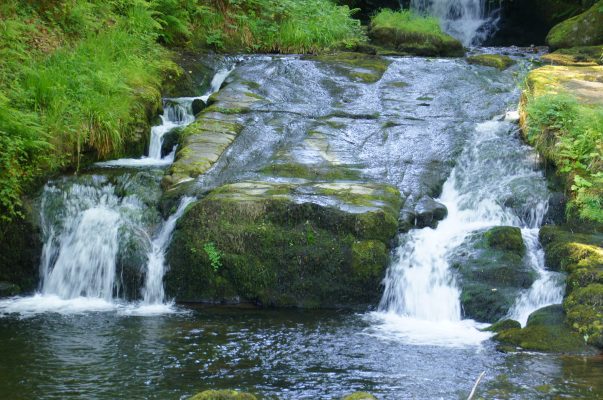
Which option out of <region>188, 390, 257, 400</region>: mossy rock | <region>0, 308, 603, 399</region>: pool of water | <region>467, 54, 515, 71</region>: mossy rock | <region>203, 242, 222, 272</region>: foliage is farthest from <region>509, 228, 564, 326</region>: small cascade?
<region>467, 54, 515, 71</region>: mossy rock

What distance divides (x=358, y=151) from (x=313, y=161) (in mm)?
887

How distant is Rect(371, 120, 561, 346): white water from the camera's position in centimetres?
886

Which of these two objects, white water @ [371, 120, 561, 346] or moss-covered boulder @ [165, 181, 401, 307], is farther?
moss-covered boulder @ [165, 181, 401, 307]

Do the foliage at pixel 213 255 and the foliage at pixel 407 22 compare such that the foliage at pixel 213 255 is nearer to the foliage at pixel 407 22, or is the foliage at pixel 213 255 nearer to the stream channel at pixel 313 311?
the stream channel at pixel 313 311

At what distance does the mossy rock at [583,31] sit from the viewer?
16625mm

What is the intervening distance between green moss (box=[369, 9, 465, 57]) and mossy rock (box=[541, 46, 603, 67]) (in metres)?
2.21

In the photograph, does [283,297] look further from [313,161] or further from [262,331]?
[313,161]

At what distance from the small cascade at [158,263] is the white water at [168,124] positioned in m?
1.82

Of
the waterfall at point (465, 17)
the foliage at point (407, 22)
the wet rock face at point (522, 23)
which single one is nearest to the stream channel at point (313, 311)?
the foliage at point (407, 22)

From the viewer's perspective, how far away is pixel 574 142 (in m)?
10.6

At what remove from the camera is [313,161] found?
11.4 meters

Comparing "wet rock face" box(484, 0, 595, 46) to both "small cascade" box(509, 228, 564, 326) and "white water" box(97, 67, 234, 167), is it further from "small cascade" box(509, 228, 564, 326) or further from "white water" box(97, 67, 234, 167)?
"small cascade" box(509, 228, 564, 326)

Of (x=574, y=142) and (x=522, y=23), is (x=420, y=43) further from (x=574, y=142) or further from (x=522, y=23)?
(x=574, y=142)

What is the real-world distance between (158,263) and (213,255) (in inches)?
34.3
